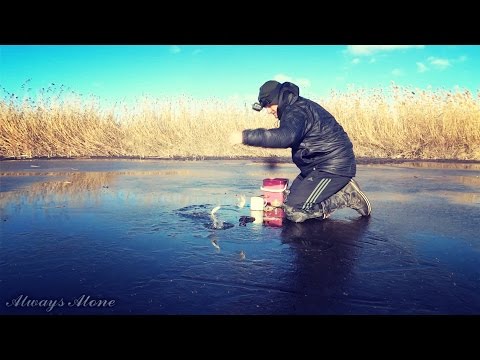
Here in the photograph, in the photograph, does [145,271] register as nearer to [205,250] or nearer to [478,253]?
[205,250]

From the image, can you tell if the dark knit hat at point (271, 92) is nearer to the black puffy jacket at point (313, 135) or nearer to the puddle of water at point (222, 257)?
the black puffy jacket at point (313, 135)

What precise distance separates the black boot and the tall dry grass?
26.7 ft

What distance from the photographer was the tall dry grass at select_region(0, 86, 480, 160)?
1141cm

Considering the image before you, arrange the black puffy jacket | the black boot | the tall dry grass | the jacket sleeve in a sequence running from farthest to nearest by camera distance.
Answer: the tall dry grass, the black boot, the black puffy jacket, the jacket sleeve

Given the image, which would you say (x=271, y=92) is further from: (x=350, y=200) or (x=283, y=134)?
(x=350, y=200)

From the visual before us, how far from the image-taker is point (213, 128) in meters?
13.0

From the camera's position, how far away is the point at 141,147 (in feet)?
40.9

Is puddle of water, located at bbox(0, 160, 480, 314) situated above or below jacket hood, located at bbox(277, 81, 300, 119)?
below

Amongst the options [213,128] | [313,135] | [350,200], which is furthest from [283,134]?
[213,128]

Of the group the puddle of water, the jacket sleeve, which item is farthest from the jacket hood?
the puddle of water

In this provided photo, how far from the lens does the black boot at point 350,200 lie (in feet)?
14.4

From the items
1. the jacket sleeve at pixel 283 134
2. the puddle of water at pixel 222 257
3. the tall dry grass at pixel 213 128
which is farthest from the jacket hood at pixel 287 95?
the tall dry grass at pixel 213 128

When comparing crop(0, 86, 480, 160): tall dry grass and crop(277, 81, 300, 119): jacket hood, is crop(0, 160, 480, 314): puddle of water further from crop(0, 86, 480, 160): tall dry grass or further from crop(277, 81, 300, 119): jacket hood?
crop(0, 86, 480, 160): tall dry grass

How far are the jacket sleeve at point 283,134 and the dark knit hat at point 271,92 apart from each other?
12.6 inches
